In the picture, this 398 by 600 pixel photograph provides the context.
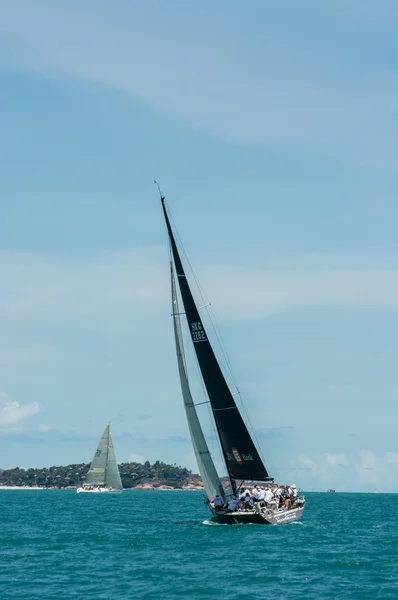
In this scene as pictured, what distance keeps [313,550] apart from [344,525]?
2090 centimetres

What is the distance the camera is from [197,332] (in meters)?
46.3

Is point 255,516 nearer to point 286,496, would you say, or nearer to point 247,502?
point 247,502

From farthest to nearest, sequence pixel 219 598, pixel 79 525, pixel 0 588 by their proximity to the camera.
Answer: pixel 79 525, pixel 0 588, pixel 219 598

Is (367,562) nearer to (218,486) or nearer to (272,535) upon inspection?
(272,535)

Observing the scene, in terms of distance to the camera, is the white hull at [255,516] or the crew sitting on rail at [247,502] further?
the crew sitting on rail at [247,502]

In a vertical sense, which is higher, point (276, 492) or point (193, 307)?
point (193, 307)

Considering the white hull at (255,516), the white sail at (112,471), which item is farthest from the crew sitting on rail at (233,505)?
the white sail at (112,471)

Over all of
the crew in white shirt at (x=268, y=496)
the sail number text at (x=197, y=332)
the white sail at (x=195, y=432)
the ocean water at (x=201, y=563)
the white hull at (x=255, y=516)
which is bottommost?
the ocean water at (x=201, y=563)

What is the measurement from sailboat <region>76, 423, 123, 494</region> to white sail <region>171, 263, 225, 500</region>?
83.2 metres

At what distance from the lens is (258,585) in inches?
1147

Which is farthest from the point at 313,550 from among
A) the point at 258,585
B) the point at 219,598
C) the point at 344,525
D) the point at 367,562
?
the point at 344,525

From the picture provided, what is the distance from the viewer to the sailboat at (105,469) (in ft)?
428

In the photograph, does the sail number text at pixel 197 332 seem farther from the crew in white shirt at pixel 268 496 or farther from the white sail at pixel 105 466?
the white sail at pixel 105 466

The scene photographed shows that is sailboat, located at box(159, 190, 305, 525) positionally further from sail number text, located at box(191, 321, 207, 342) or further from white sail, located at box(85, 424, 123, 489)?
white sail, located at box(85, 424, 123, 489)
